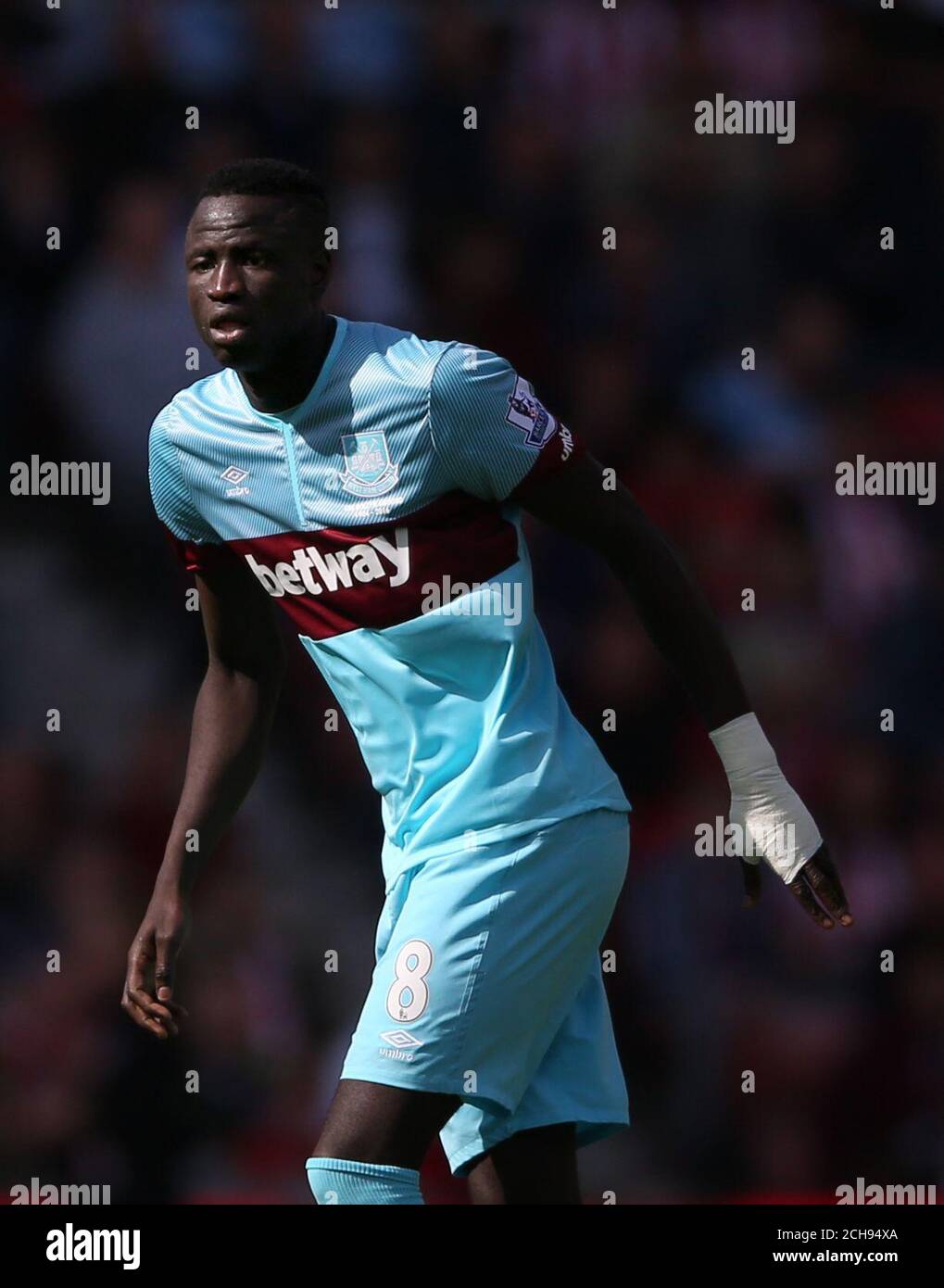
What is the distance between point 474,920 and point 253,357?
916 mm

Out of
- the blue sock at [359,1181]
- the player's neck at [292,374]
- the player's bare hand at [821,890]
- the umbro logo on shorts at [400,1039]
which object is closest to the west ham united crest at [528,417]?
the player's neck at [292,374]

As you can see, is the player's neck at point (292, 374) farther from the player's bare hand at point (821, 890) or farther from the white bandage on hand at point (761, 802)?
the player's bare hand at point (821, 890)

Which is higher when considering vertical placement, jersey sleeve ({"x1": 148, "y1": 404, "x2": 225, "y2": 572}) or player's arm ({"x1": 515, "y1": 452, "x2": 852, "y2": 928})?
jersey sleeve ({"x1": 148, "y1": 404, "x2": 225, "y2": 572})

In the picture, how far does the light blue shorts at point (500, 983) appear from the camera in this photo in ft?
9.46

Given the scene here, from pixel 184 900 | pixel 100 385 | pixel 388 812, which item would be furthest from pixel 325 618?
pixel 100 385

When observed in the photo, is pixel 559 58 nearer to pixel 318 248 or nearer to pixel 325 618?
pixel 318 248

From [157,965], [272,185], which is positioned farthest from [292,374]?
[157,965]

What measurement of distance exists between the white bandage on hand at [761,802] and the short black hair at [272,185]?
103 centimetres

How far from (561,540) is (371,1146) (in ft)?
7.92

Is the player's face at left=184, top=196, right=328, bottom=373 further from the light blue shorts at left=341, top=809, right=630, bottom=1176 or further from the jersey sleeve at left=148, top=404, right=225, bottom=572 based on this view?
the light blue shorts at left=341, top=809, right=630, bottom=1176

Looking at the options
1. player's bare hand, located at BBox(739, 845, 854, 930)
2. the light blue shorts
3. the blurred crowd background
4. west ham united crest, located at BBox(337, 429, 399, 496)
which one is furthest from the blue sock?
the blurred crowd background

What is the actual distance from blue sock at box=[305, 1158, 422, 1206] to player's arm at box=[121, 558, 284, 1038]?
0.53 metres

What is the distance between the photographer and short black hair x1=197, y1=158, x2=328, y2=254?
308cm

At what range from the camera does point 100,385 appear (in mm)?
4949
